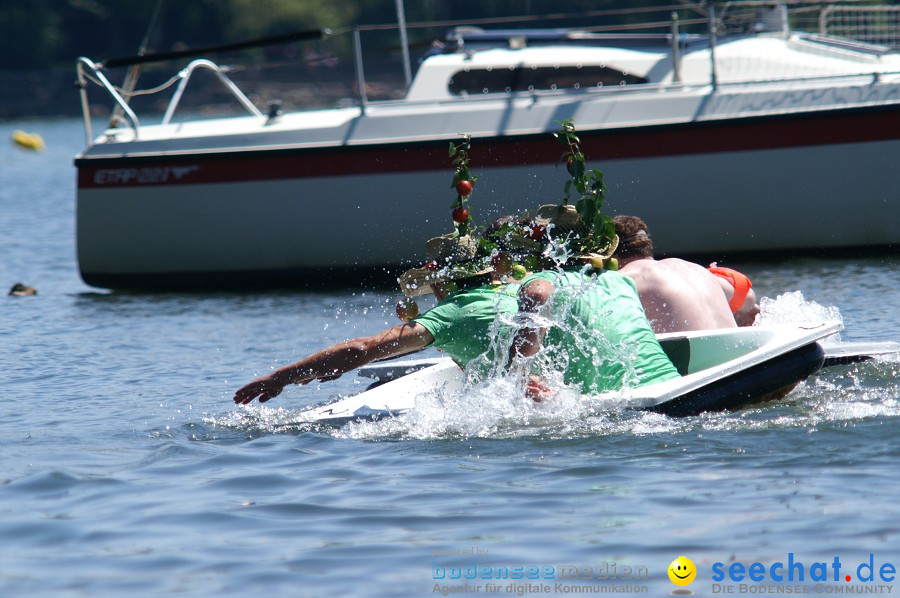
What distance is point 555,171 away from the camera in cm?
1127

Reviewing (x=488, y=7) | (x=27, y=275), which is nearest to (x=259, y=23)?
(x=488, y=7)

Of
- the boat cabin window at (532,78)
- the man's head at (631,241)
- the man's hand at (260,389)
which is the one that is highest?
the man's head at (631,241)

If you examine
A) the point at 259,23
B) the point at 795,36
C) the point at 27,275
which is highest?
the point at 795,36

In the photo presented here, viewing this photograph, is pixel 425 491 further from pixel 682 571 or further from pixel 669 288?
pixel 669 288

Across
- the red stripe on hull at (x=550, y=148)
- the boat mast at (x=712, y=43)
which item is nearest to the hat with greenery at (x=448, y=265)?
the red stripe on hull at (x=550, y=148)

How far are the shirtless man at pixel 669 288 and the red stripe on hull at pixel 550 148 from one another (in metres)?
4.04

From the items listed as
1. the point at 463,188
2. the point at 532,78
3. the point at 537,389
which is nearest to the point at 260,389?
the point at 537,389

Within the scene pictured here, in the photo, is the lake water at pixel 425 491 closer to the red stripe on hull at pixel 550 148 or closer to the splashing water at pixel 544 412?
the splashing water at pixel 544 412

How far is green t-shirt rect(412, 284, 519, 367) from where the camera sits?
6.24 m

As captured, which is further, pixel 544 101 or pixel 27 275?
pixel 27 275

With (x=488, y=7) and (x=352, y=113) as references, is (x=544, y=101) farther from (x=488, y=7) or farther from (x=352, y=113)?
(x=488, y=7)

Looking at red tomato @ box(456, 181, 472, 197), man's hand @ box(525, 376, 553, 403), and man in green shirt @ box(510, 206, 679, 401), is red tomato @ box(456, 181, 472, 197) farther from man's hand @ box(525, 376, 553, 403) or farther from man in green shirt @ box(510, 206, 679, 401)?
man's hand @ box(525, 376, 553, 403)

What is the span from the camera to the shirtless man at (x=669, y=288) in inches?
271

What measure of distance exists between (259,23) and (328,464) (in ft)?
234
